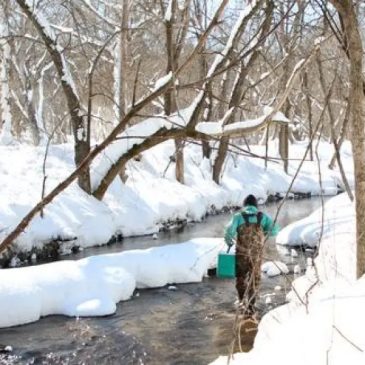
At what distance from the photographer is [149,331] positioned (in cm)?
688

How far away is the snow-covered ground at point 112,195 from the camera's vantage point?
11.6 metres

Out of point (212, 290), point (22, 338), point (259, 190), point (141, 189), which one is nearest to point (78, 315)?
point (22, 338)

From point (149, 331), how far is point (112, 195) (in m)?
7.85

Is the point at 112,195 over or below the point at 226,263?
over

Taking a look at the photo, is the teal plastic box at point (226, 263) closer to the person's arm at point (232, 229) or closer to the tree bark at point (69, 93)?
the person's arm at point (232, 229)

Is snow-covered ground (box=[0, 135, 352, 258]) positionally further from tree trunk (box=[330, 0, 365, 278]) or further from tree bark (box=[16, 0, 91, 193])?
tree trunk (box=[330, 0, 365, 278])

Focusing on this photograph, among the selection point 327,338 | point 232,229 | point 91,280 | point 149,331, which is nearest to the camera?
point 327,338

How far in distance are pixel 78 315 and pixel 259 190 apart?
13682 mm

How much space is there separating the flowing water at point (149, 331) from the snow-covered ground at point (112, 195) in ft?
6.15

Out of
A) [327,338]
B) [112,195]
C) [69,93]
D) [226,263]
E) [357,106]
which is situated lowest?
[226,263]

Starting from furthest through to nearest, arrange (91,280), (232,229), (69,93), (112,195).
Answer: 1. (112,195)
2. (69,93)
3. (91,280)
4. (232,229)

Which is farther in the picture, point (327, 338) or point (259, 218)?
point (259, 218)

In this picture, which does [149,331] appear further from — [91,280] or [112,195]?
[112,195]

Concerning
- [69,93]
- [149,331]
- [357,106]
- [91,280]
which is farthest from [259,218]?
[69,93]
